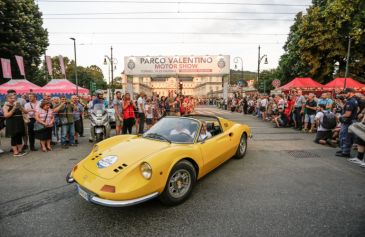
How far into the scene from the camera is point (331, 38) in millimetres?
18969

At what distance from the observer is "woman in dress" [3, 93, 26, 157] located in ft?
19.2

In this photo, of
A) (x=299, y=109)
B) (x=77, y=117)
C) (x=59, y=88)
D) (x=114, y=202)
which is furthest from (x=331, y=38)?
(x=59, y=88)

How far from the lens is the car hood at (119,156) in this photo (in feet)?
9.56

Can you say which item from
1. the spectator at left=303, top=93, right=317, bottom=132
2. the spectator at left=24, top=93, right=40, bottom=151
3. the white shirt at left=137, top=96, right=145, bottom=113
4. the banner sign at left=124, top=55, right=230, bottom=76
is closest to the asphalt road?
the spectator at left=24, top=93, right=40, bottom=151

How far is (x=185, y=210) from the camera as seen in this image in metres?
3.07

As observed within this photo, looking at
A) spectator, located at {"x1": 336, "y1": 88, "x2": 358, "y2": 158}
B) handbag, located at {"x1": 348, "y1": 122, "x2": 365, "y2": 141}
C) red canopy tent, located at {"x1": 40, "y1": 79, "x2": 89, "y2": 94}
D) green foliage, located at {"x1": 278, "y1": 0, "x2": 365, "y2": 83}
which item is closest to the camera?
handbag, located at {"x1": 348, "y1": 122, "x2": 365, "y2": 141}

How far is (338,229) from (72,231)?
3.23 metres

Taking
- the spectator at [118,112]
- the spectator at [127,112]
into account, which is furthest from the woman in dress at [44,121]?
the spectator at [127,112]

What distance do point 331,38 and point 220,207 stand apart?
2192 centimetres

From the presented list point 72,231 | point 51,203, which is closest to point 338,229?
point 72,231

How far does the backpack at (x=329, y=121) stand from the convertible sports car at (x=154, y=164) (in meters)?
4.41

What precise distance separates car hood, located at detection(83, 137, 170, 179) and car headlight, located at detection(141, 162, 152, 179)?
0.14 metres

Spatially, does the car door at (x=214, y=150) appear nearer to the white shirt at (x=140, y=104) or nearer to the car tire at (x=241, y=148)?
the car tire at (x=241, y=148)

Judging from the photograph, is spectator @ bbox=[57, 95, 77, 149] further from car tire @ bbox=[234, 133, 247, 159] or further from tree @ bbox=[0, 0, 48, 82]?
tree @ bbox=[0, 0, 48, 82]
